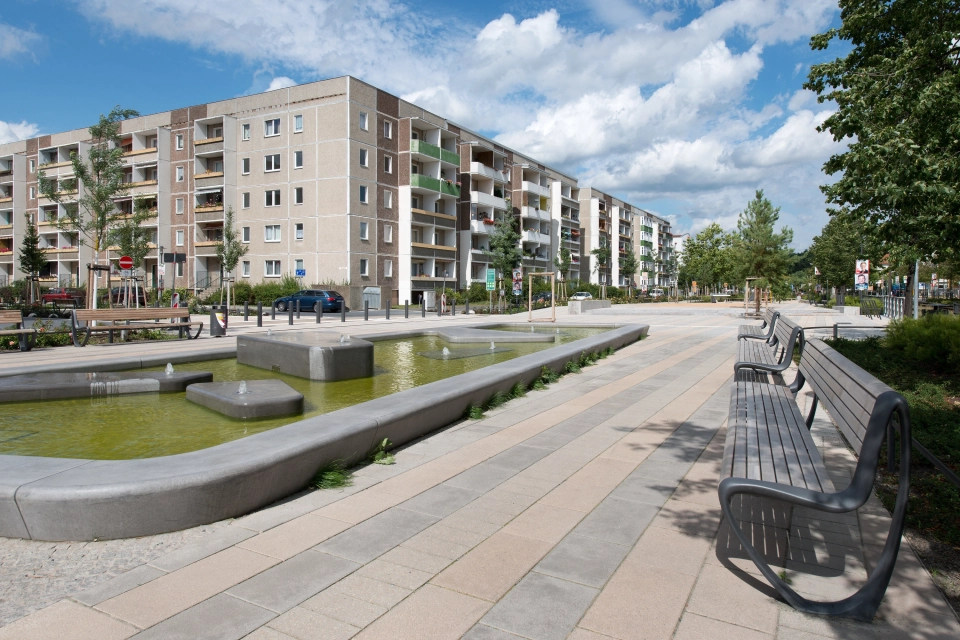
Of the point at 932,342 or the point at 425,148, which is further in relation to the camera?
the point at 425,148

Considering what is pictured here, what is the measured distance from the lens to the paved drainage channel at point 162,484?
11.3 feet

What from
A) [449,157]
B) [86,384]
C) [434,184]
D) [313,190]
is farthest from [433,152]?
[86,384]

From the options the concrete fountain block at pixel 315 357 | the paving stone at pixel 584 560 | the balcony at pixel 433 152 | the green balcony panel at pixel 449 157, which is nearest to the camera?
the paving stone at pixel 584 560

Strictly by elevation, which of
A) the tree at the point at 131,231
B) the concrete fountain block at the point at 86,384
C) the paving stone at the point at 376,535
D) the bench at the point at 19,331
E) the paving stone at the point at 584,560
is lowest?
the paving stone at the point at 584,560

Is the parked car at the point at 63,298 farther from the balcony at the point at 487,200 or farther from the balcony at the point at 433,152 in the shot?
the balcony at the point at 487,200

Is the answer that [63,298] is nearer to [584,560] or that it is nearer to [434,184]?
[434,184]

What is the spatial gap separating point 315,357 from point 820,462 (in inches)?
270

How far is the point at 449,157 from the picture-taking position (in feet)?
172

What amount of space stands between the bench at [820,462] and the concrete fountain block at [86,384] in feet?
21.4

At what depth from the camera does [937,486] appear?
4.53 m

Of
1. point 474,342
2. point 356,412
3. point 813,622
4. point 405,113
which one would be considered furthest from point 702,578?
point 405,113

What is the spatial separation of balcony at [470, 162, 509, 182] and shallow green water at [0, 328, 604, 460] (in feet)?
159

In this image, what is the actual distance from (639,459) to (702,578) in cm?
218

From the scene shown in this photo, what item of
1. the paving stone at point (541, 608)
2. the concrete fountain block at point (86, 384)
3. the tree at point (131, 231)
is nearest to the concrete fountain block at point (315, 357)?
the concrete fountain block at point (86, 384)
